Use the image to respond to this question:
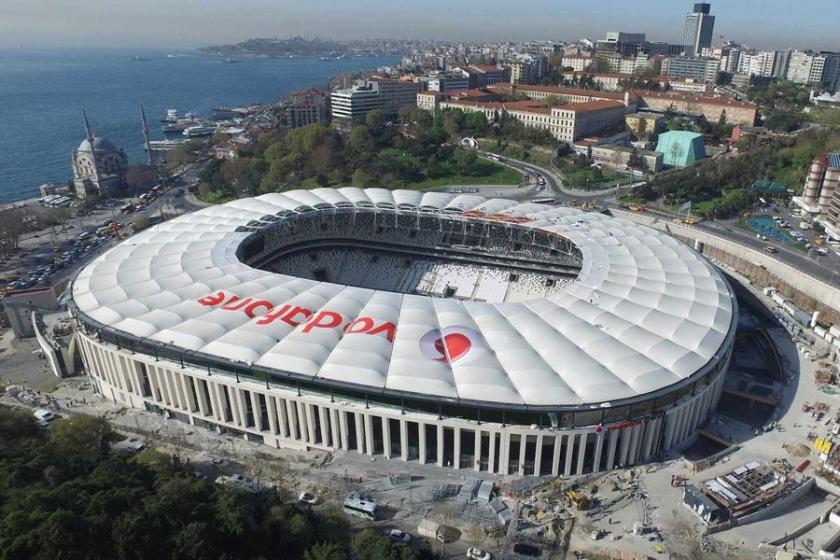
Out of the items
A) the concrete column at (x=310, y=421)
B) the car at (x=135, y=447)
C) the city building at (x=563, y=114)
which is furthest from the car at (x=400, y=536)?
the city building at (x=563, y=114)

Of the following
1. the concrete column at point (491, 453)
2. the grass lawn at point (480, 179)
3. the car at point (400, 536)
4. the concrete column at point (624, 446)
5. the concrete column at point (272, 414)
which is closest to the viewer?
the car at point (400, 536)

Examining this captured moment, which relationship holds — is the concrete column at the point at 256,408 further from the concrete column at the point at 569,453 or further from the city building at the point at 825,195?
the city building at the point at 825,195

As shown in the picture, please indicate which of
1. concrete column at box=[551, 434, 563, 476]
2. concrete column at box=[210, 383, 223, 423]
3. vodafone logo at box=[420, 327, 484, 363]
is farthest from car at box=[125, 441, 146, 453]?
concrete column at box=[551, 434, 563, 476]

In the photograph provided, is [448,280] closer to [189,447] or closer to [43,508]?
[189,447]

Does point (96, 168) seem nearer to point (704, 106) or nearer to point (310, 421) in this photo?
point (310, 421)

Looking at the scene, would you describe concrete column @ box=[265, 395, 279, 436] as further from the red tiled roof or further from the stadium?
the red tiled roof

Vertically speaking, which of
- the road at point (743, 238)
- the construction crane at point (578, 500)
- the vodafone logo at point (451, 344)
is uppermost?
the vodafone logo at point (451, 344)
